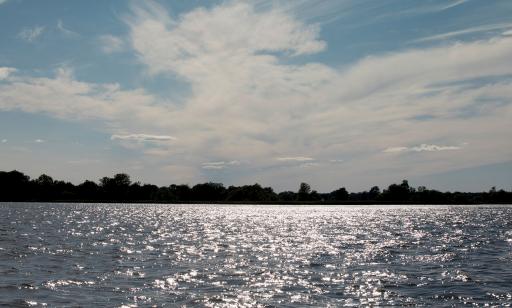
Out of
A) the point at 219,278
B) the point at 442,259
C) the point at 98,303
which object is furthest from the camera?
the point at 442,259

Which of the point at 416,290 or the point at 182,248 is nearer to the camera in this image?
the point at 416,290

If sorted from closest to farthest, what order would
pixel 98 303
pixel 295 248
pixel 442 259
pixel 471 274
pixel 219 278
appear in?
1. pixel 98 303
2. pixel 219 278
3. pixel 471 274
4. pixel 442 259
5. pixel 295 248

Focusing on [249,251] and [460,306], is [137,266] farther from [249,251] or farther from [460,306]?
[460,306]

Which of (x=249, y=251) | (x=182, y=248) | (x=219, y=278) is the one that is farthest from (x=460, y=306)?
(x=182, y=248)

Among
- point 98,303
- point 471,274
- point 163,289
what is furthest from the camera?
point 471,274

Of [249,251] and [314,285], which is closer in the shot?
[314,285]

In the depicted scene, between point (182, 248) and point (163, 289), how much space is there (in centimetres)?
2419

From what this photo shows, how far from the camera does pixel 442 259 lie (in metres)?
44.7

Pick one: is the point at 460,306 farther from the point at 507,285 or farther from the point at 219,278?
the point at 219,278

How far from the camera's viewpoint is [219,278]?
32250 millimetres

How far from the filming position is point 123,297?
2569 cm

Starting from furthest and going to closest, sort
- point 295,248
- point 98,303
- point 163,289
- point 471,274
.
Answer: point 295,248
point 471,274
point 163,289
point 98,303

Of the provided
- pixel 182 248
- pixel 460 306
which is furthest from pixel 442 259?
pixel 182 248

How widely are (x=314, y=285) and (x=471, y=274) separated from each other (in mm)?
12581
